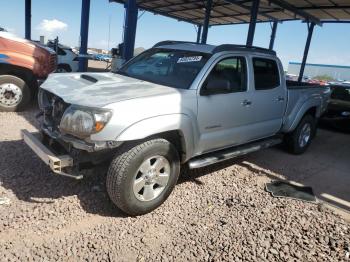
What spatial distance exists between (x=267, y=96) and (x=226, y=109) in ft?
3.75

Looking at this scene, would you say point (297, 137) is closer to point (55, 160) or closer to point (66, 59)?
point (55, 160)

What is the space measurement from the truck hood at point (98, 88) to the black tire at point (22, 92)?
10.2ft

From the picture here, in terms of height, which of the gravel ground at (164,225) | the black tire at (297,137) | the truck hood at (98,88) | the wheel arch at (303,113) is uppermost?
the truck hood at (98,88)

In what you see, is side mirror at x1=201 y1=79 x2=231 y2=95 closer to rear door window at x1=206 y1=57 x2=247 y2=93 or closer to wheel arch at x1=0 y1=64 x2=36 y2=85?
rear door window at x1=206 y1=57 x2=247 y2=93

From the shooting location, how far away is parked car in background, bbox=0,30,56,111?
7.04 metres

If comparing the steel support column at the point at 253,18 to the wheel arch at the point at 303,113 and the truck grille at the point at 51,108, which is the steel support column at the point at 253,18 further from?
the truck grille at the point at 51,108

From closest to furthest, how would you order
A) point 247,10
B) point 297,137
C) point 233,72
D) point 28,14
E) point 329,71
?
point 233,72 → point 297,137 → point 28,14 → point 247,10 → point 329,71

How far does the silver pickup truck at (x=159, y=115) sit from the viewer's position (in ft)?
10.9

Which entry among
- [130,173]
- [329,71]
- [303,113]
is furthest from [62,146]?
[329,71]

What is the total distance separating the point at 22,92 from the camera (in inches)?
285

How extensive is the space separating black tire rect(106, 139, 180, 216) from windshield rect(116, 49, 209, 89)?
0.91 m

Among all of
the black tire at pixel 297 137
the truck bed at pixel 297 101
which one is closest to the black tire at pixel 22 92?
the truck bed at pixel 297 101

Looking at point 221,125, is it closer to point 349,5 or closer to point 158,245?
point 158,245

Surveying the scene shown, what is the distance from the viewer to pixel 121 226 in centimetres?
349
